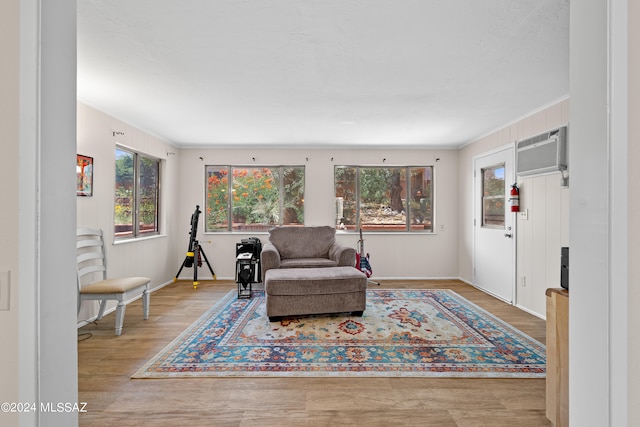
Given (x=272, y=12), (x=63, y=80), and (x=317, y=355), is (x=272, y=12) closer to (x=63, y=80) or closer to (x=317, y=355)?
(x=63, y=80)

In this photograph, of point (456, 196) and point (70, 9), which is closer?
point (70, 9)

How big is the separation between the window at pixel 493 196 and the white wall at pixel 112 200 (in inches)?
201

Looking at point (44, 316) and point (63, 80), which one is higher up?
point (63, 80)

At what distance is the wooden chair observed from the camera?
3094 millimetres

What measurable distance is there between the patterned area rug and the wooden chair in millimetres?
672

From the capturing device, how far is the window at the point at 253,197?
593cm

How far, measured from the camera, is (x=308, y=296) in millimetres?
3568

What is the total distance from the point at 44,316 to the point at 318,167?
5.24 meters

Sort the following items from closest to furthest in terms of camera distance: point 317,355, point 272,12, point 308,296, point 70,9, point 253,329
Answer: point 70,9 → point 272,12 → point 317,355 → point 253,329 → point 308,296

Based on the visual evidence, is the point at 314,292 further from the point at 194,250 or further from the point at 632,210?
→ the point at 632,210

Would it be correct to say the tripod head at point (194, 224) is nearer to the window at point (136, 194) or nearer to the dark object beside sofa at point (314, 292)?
the window at point (136, 194)

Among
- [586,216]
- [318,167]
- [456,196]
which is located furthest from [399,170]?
[586,216]

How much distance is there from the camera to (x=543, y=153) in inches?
143

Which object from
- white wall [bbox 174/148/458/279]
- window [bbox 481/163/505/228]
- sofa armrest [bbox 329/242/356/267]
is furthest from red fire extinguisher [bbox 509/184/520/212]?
sofa armrest [bbox 329/242/356/267]
